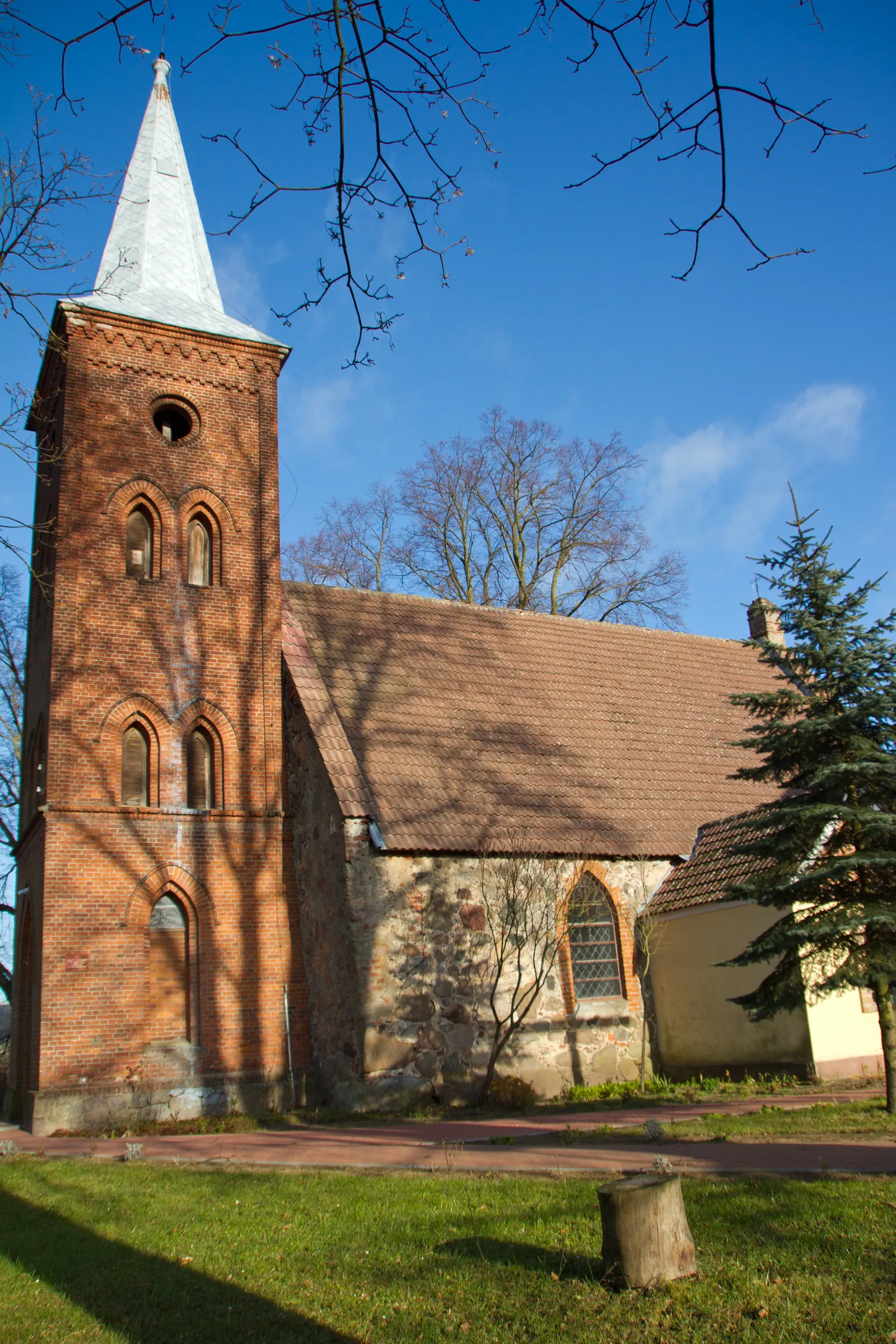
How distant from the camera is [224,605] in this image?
15.5 metres

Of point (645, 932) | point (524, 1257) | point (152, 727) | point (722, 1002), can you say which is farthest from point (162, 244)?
point (524, 1257)

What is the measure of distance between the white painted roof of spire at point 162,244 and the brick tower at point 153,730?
3.3 inches

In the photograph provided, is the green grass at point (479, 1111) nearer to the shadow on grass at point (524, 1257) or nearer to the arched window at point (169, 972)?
the arched window at point (169, 972)

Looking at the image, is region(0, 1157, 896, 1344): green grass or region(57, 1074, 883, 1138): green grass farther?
region(57, 1074, 883, 1138): green grass

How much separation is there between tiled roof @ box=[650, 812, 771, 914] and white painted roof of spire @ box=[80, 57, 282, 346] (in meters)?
10.5

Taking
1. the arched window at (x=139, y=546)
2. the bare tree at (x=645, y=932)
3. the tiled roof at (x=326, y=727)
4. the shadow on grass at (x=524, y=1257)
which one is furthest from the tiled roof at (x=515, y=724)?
the shadow on grass at (x=524, y=1257)

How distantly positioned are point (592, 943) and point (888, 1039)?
5832mm

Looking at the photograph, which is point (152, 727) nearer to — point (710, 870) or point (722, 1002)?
point (710, 870)

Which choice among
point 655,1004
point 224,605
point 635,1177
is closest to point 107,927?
point 224,605

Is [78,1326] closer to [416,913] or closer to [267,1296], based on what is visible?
[267,1296]

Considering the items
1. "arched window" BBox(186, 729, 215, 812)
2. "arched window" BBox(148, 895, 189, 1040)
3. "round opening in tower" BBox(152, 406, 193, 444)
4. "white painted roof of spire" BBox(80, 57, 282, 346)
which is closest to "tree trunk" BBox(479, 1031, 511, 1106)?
"arched window" BBox(148, 895, 189, 1040)

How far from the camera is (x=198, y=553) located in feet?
52.1

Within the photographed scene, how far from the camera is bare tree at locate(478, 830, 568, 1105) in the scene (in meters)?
13.5

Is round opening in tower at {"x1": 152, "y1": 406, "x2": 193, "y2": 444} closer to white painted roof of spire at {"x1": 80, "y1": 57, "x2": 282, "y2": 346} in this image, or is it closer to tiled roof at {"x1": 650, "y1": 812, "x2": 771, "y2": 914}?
white painted roof of spire at {"x1": 80, "y1": 57, "x2": 282, "y2": 346}
